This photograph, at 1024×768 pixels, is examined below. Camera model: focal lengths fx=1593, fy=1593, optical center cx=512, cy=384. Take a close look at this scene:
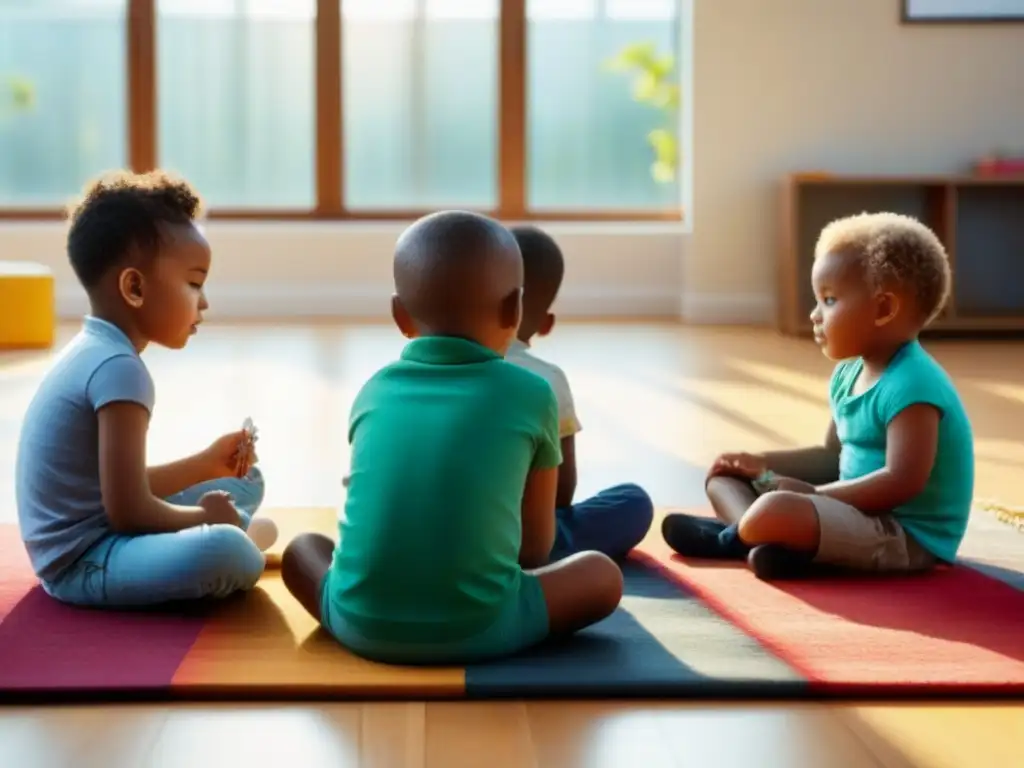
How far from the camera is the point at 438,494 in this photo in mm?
1604

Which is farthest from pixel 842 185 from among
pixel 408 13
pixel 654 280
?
pixel 408 13

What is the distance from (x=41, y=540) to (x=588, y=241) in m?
4.84

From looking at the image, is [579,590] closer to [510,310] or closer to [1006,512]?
[510,310]

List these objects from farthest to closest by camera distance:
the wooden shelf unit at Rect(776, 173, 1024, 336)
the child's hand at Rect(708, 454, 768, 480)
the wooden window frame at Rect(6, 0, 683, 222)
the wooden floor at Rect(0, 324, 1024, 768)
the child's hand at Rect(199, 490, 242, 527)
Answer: the wooden window frame at Rect(6, 0, 683, 222) → the wooden shelf unit at Rect(776, 173, 1024, 336) → the child's hand at Rect(708, 454, 768, 480) → the child's hand at Rect(199, 490, 242, 527) → the wooden floor at Rect(0, 324, 1024, 768)

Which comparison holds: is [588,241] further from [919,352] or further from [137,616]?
[137,616]

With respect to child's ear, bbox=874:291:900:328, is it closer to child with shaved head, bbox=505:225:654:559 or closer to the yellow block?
child with shaved head, bbox=505:225:654:559

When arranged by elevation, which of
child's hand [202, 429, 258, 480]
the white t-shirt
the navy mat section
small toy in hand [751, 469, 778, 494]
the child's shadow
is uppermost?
the white t-shirt

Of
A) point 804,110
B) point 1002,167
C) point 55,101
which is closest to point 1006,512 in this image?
point 1002,167

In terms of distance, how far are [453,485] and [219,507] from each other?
49 cm

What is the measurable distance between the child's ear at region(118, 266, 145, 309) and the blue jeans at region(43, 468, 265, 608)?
0.91 ft

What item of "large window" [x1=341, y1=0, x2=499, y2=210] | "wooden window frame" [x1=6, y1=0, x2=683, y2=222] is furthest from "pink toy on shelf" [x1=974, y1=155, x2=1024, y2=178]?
"large window" [x1=341, y1=0, x2=499, y2=210]

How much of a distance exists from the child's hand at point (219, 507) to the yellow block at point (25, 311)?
344cm

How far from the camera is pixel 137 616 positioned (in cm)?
182

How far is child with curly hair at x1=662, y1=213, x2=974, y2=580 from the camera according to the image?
2.07 m
